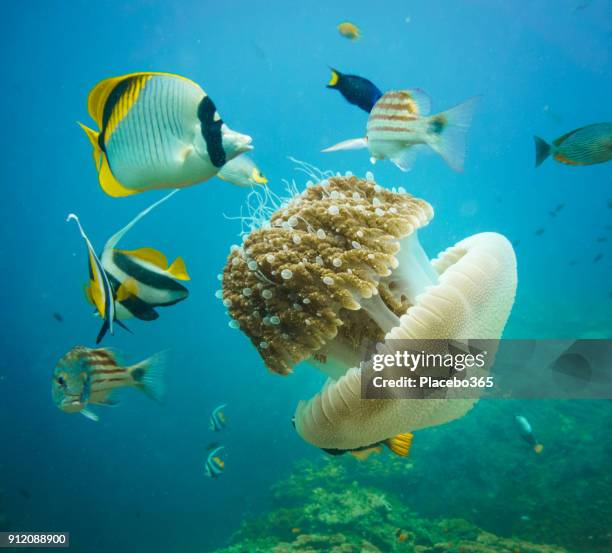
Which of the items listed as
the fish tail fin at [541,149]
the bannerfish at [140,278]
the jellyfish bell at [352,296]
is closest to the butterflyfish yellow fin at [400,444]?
the jellyfish bell at [352,296]

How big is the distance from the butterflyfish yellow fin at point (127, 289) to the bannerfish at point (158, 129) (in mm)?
825

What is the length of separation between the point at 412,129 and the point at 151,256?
2248 mm

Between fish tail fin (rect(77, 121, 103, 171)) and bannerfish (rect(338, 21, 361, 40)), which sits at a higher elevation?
bannerfish (rect(338, 21, 361, 40))

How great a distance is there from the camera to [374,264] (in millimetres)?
2043

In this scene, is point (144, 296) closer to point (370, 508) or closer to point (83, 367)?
point (83, 367)

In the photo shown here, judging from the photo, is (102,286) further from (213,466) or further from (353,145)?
(213,466)

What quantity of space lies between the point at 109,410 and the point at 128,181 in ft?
96.0

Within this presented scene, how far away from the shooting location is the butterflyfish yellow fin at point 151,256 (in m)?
2.82

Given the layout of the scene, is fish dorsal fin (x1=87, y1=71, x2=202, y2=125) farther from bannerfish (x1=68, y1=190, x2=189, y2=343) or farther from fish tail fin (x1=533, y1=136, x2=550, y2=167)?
fish tail fin (x1=533, y1=136, x2=550, y2=167)

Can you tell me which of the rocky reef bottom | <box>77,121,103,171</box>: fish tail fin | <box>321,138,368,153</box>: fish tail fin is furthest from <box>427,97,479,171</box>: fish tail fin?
the rocky reef bottom

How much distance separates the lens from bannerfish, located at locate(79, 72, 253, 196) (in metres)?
2.06

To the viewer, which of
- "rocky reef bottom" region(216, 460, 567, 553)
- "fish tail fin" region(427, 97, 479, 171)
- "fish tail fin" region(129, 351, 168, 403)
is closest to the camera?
"fish tail fin" region(427, 97, 479, 171)

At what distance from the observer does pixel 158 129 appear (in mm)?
2111

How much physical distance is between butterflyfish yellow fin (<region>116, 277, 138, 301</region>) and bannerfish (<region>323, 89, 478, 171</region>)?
172 cm
